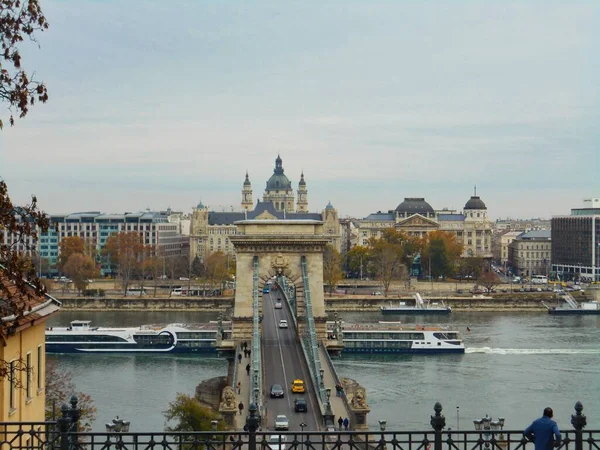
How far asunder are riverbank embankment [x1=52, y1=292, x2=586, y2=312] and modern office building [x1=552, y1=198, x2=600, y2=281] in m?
14.0

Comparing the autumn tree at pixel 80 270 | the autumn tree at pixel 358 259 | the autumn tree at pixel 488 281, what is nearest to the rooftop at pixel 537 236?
the autumn tree at pixel 358 259

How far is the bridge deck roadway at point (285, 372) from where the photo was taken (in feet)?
63.0

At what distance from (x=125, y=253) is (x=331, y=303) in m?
18.0

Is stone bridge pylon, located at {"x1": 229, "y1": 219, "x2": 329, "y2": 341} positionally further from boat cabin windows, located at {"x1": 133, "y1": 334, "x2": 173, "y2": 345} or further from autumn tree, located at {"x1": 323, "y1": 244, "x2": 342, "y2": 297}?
autumn tree, located at {"x1": 323, "y1": 244, "x2": 342, "y2": 297}

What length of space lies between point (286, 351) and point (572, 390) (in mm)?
7842

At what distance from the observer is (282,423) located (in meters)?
18.2

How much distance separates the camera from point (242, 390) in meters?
21.9

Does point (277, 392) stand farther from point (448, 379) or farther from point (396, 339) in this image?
point (396, 339)

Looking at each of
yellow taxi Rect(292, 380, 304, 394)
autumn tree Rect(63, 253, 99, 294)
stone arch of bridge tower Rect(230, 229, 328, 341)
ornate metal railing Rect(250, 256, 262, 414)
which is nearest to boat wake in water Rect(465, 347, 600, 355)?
stone arch of bridge tower Rect(230, 229, 328, 341)

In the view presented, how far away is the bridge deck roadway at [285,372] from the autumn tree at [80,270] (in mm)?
27208

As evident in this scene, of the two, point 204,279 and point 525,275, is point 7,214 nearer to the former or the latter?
point 204,279

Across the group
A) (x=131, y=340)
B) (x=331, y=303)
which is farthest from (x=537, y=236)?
(x=131, y=340)

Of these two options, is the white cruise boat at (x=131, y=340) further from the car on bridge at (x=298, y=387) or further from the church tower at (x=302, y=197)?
the church tower at (x=302, y=197)

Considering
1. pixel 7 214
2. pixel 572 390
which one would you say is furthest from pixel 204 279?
pixel 7 214
